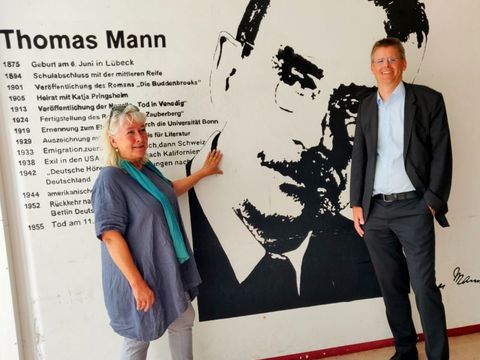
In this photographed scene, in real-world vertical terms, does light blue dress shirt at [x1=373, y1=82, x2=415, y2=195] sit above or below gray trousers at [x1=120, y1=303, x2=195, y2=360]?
above

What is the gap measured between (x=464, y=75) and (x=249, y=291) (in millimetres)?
1737

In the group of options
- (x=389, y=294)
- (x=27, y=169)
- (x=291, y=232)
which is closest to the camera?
(x=27, y=169)

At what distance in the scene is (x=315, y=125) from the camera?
2.17m

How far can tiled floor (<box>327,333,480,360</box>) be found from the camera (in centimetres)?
221

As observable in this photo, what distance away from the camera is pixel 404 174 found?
6.09ft

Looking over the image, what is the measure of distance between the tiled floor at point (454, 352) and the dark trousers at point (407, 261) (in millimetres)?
300

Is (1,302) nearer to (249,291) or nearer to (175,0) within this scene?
(249,291)

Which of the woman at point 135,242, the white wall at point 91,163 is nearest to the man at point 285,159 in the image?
the white wall at point 91,163

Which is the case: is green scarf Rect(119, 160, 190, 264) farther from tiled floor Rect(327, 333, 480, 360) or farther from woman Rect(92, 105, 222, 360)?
tiled floor Rect(327, 333, 480, 360)

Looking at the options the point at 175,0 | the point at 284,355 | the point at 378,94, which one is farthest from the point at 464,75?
the point at 284,355

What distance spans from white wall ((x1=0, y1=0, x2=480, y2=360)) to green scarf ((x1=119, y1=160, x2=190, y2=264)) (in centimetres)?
43
